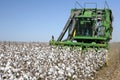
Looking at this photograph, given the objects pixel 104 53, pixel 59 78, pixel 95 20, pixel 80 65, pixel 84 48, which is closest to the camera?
pixel 59 78

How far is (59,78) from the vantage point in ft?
28.9

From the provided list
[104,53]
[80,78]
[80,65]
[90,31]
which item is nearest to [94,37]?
[90,31]

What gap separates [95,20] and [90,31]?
76 centimetres

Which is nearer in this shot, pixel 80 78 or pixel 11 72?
pixel 11 72

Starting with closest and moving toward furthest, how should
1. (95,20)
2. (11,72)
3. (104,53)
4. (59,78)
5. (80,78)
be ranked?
(11,72) → (59,78) → (80,78) → (104,53) → (95,20)

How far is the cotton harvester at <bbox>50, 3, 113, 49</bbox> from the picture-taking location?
20.1 meters

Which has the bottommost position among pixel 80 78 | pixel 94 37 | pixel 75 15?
pixel 80 78

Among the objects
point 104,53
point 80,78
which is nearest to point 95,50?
point 104,53

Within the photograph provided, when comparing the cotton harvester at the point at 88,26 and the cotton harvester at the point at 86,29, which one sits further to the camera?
the cotton harvester at the point at 88,26

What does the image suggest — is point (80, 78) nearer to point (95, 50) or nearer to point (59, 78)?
point (59, 78)

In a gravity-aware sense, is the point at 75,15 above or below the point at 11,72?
above

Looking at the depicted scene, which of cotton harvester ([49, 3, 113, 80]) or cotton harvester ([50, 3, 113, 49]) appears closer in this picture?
cotton harvester ([49, 3, 113, 80])

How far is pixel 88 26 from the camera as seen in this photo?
20.6 metres

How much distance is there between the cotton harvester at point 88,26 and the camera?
65.9 feet
